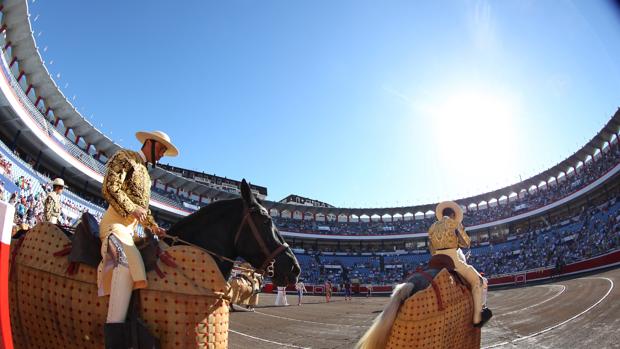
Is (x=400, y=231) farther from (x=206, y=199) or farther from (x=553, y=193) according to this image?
(x=206, y=199)

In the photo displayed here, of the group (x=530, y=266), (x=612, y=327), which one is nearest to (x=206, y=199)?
(x=530, y=266)

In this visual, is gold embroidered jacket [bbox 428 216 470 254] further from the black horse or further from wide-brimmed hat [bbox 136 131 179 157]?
wide-brimmed hat [bbox 136 131 179 157]

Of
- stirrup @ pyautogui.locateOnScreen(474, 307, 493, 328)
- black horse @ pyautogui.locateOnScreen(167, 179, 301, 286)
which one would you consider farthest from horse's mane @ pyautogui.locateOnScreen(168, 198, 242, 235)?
stirrup @ pyautogui.locateOnScreen(474, 307, 493, 328)

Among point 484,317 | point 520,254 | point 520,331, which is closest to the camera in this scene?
point 484,317

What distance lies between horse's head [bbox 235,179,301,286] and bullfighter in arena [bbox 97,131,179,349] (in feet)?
2.21

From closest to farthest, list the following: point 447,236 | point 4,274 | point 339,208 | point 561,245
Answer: point 4,274, point 447,236, point 561,245, point 339,208

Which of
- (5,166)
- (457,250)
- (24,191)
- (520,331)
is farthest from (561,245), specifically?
(5,166)

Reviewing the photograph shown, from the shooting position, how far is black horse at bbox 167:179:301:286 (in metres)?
2.98

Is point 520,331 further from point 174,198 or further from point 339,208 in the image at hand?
point 339,208

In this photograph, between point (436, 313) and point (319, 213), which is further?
point (319, 213)

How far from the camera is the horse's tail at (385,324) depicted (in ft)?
11.7

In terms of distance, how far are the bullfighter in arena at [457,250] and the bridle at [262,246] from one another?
2272mm

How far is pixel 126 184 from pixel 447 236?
357 centimetres

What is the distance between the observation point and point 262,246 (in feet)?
9.93
